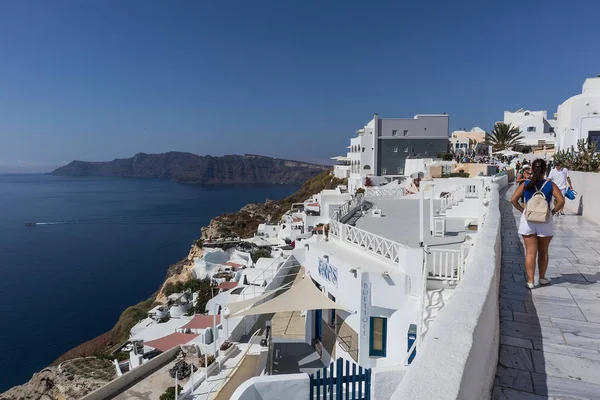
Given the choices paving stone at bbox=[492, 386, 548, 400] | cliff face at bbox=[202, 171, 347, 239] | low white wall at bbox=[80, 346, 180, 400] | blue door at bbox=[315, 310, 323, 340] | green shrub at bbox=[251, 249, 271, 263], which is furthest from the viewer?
cliff face at bbox=[202, 171, 347, 239]

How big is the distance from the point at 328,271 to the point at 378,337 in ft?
6.14

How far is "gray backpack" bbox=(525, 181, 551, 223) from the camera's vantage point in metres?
4.27

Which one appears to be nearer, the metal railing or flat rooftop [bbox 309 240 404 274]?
flat rooftop [bbox 309 240 404 274]

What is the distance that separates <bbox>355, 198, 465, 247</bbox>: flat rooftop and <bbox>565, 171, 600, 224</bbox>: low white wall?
2740mm

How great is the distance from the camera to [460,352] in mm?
1823

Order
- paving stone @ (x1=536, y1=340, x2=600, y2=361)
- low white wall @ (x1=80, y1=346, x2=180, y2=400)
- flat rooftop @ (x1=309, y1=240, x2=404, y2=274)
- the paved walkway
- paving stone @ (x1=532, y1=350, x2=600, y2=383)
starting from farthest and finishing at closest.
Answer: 1. low white wall @ (x1=80, y1=346, x2=180, y2=400)
2. flat rooftop @ (x1=309, y1=240, x2=404, y2=274)
3. paving stone @ (x1=536, y1=340, x2=600, y2=361)
4. paving stone @ (x1=532, y1=350, x2=600, y2=383)
5. the paved walkway

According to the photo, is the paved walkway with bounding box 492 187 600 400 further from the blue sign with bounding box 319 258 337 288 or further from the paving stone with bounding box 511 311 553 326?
the blue sign with bounding box 319 258 337 288

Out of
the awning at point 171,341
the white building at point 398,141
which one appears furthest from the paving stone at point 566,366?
the white building at point 398,141

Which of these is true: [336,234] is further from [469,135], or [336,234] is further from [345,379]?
[469,135]

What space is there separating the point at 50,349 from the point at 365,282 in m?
35.5

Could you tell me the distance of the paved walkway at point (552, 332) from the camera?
2.44 metres

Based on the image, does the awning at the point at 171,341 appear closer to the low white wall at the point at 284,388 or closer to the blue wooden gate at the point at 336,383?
the low white wall at the point at 284,388

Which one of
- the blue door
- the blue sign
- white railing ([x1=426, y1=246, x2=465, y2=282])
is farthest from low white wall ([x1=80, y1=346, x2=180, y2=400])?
white railing ([x1=426, y1=246, x2=465, y2=282])

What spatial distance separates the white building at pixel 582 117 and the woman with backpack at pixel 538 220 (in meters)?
28.4
